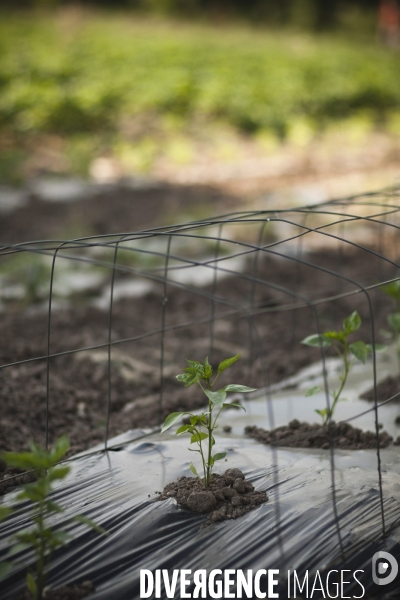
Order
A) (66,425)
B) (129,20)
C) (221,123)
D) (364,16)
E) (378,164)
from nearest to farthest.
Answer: (66,425) → (378,164) → (221,123) → (129,20) → (364,16)

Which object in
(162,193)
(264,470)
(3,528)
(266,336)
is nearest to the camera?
(3,528)

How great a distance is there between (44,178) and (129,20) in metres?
13.6

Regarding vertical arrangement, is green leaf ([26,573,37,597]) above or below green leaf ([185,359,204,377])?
below

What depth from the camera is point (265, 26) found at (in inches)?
848

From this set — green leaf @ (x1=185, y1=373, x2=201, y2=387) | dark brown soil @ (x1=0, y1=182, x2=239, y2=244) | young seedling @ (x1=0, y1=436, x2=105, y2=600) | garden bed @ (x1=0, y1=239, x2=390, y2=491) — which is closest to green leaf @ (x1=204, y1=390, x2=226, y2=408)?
green leaf @ (x1=185, y1=373, x2=201, y2=387)

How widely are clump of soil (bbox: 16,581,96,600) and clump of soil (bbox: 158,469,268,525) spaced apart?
1.38 feet

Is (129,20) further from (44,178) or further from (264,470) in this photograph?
(264,470)

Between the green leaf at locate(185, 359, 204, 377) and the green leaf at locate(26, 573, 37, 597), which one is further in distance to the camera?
the green leaf at locate(185, 359, 204, 377)

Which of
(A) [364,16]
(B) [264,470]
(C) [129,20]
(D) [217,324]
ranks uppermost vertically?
(A) [364,16]

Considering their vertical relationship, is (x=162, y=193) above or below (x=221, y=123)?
below

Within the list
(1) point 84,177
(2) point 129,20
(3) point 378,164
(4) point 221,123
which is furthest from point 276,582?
(2) point 129,20

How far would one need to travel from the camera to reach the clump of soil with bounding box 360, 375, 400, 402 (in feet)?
9.00

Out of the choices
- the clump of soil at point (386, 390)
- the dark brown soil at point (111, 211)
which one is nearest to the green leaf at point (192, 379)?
the clump of soil at point (386, 390)

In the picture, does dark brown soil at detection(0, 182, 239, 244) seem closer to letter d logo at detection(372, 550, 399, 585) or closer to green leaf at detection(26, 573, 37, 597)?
green leaf at detection(26, 573, 37, 597)
